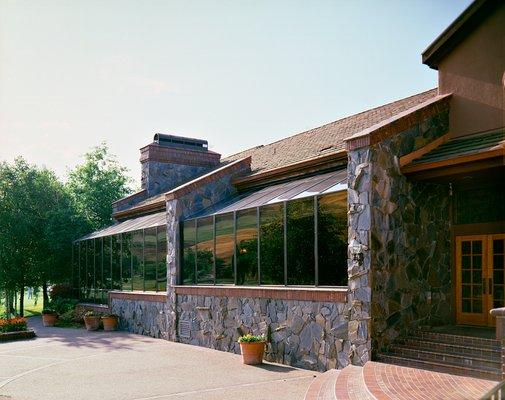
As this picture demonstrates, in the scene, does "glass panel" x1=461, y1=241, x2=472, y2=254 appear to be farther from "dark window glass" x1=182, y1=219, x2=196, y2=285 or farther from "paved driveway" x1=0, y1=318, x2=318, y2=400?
"dark window glass" x1=182, y1=219, x2=196, y2=285

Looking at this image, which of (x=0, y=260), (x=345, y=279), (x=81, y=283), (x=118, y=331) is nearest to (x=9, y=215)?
(x=0, y=260)

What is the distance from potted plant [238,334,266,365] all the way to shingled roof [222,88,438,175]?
490 centimetres

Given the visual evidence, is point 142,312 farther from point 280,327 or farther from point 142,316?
point 280,327

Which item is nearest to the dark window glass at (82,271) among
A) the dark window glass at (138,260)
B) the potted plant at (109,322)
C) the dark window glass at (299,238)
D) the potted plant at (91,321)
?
the potted plant at (91,321)

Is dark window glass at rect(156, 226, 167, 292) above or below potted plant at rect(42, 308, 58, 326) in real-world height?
above

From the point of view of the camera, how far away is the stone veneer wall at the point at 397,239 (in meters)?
10.5

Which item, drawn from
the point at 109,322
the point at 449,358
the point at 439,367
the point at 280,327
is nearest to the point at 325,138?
the point at 280,327

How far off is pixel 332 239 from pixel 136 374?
513 cm

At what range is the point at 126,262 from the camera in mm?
20750

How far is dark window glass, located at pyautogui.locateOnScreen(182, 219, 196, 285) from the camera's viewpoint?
16516 mm

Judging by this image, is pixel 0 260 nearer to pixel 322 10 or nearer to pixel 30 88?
pixel 30 88

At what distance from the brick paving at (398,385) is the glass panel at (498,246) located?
3.64m

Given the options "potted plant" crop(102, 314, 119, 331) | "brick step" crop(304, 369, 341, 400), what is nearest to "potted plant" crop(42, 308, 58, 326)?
"potted plant" crop(102, 314, 119, 331)

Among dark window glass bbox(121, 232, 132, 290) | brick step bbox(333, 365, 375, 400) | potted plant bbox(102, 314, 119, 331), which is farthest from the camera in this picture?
dark window glass bbox(121, 232, 132, 290)
